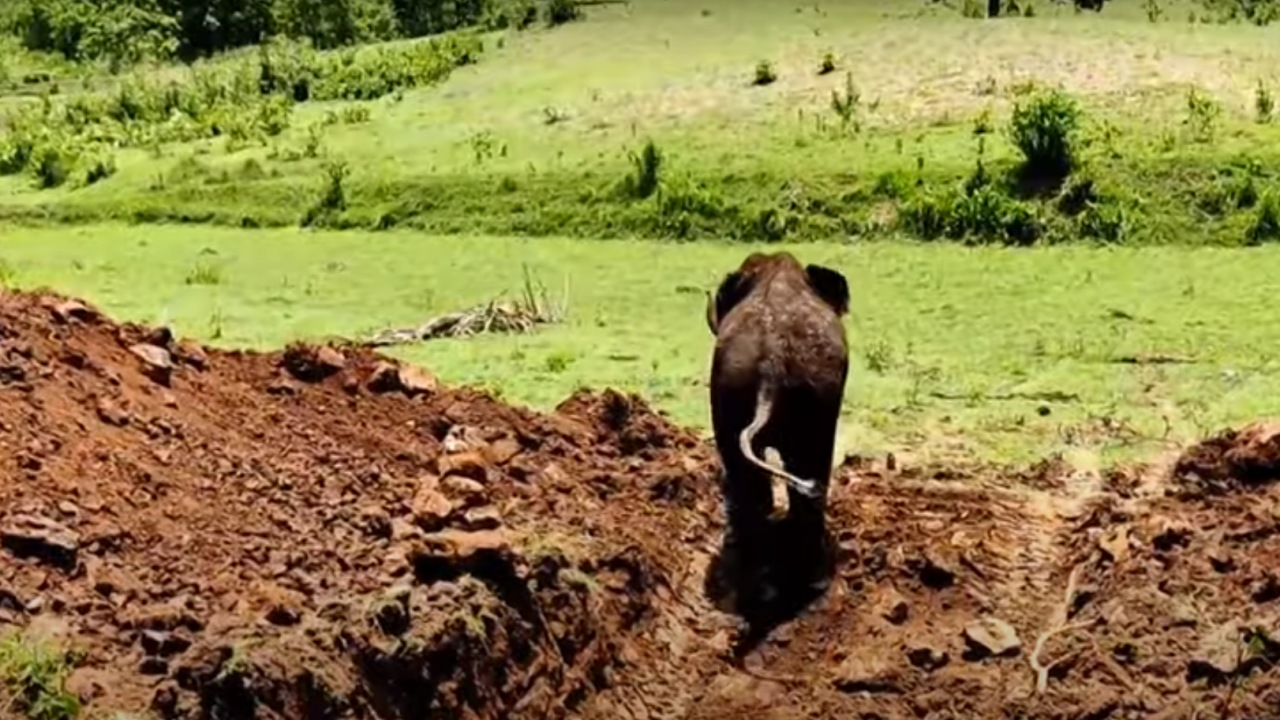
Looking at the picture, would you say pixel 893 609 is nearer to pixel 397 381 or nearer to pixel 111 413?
pixel 397 381

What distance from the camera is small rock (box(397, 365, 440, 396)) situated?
11148 millimetres

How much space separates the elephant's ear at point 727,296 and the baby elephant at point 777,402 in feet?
0.58

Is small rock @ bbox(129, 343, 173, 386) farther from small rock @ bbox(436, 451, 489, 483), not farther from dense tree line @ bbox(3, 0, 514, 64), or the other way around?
dense tree line @ bbox(3, 0, 514, 64)

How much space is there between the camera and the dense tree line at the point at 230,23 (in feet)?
114

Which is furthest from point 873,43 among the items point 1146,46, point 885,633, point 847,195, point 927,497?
point 885,633

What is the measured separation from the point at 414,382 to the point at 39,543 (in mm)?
3478

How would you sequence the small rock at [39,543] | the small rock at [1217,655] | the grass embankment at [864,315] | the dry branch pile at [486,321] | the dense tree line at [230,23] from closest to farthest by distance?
the small rock at [39,543]
the small rock at [1217,655]
the grass embankment at [864,315]
the dry branch pile at [486,321]
the dense tree line at [230,23]

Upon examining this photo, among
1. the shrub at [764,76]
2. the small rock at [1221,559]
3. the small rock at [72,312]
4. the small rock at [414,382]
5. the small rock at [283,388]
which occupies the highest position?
the small rock at [72,312]

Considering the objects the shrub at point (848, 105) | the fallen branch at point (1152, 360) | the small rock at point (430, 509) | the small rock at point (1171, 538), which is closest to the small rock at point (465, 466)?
the small rock at point (430, 509)

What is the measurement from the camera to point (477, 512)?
29.7ft

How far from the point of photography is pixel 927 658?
8938mm

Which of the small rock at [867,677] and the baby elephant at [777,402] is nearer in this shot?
the small rock at [867,677]

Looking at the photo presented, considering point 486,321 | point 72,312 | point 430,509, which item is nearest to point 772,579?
point 430,509

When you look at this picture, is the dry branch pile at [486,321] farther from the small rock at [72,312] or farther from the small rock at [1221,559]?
the small rock at [1221,559]
